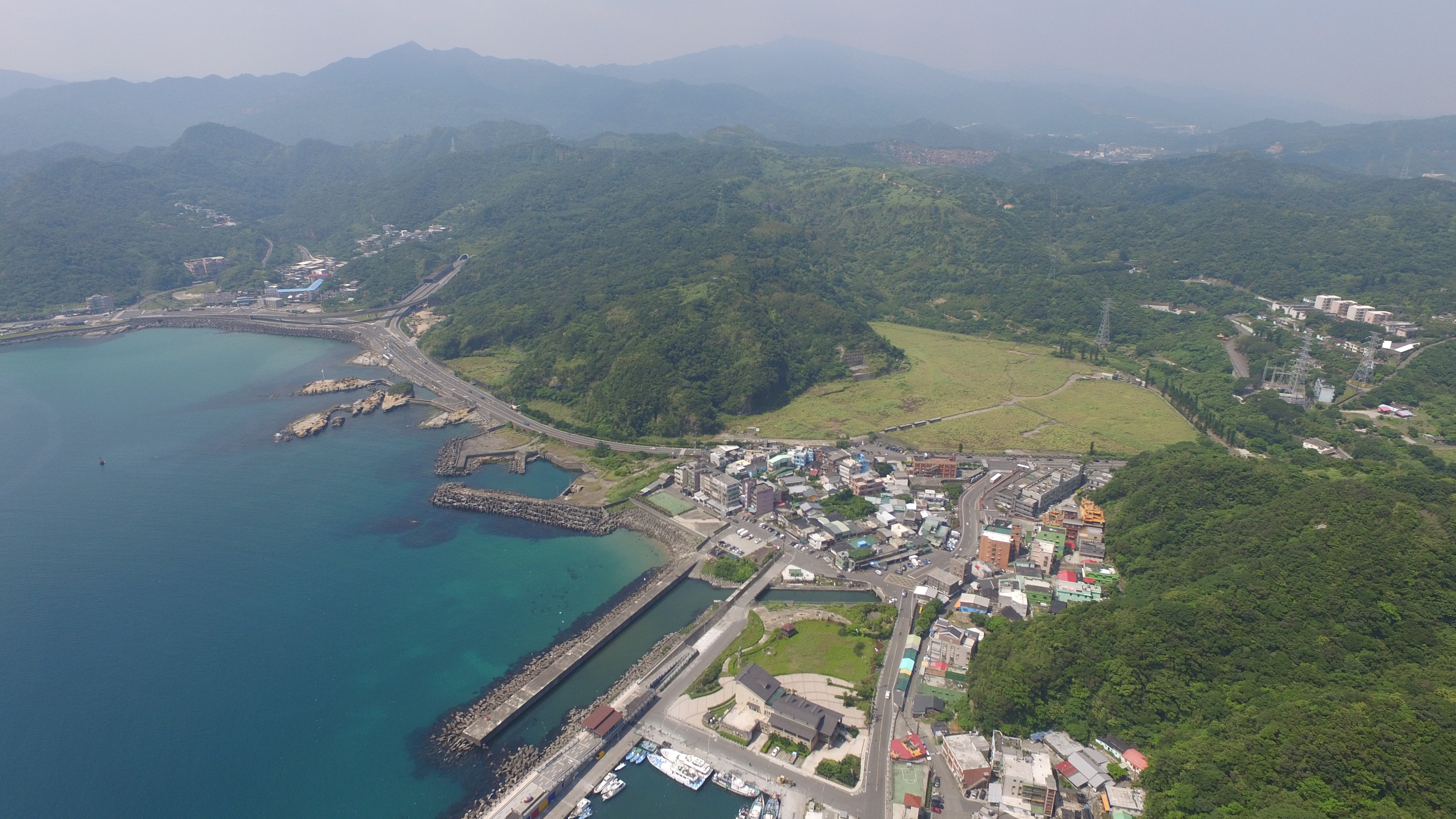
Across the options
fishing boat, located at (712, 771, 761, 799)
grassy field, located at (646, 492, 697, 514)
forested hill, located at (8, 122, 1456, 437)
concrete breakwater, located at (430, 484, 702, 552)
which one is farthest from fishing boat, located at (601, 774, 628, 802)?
forested hill, located at (8, 122, 1456, 437)

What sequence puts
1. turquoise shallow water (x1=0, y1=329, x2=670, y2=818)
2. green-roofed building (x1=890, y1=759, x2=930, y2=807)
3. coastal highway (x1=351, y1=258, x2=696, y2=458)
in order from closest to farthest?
green-roofed building (x1=890, y1=759, x2=930, y2=807) < turquoise shallow water (x1=0, y1=329, x2=670, y2=818) < coastal highway (x1=351, y1=258, x2=696, y2=458)

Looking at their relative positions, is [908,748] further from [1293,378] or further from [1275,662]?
[1293,378]

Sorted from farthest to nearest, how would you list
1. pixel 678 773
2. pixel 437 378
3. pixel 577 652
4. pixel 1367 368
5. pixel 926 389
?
pixel 437 378
pixel 926 389
pixel 1367 368
pixel 577 652
pixel 678 773

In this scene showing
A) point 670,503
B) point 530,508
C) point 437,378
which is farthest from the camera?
point 437,378

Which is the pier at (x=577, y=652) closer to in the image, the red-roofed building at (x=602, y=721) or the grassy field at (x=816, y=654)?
the red-roofed building at (x=602, y=721)

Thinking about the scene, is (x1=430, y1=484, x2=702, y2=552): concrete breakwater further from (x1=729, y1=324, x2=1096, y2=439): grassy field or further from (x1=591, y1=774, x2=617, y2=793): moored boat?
(x1=729, y1=324, x2=1096, y2=439): grassy field

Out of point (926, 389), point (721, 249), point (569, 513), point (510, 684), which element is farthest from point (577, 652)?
point (721, 249)

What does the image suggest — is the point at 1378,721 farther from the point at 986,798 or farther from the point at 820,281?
the point at 820,281
